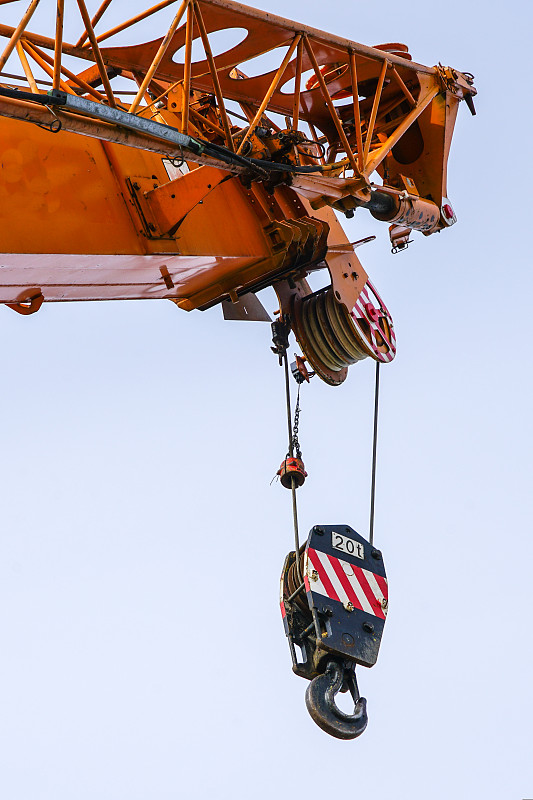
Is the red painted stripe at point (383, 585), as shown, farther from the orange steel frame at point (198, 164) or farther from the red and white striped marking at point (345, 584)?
the orange steel frame at point (198, 164)

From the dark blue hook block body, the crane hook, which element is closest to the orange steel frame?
the dark blue hook block body

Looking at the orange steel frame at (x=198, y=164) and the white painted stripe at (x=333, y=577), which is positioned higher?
the orange steel frame at (x=198, y=164)


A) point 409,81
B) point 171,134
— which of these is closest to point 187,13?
point 171,134

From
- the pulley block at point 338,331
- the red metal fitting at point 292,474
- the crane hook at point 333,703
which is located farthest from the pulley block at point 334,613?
the pulley block at point 338,331

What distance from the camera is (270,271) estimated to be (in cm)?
740

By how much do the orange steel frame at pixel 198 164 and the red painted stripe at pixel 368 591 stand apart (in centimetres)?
186

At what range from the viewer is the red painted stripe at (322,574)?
282 inches

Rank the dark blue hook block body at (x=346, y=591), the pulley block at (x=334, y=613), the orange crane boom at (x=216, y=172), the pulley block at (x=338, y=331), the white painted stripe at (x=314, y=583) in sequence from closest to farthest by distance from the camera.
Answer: the orange crane boom at (x=216, y=172) → the pulley block at (x=334, y=613) → the dark blue hook block body at (x=346, y=591) → the white painted stripe at (x=314, y=583) → the pulley block at (x=338, y=331)

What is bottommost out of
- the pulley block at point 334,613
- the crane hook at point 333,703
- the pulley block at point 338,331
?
the crane hook at point 333,703

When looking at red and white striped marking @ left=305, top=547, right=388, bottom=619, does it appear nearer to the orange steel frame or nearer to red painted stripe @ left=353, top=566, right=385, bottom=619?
red painted stripe @ left=353, top=566, right=385, bottom=619

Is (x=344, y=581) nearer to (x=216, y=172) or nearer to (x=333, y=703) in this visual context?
(x=333, y=703)

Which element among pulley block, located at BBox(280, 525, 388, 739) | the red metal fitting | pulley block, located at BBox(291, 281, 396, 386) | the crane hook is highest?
pulley block, located at BBox(291, 281, 396, 386)

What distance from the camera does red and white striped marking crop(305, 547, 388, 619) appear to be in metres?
7.17

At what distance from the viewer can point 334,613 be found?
278 inches
